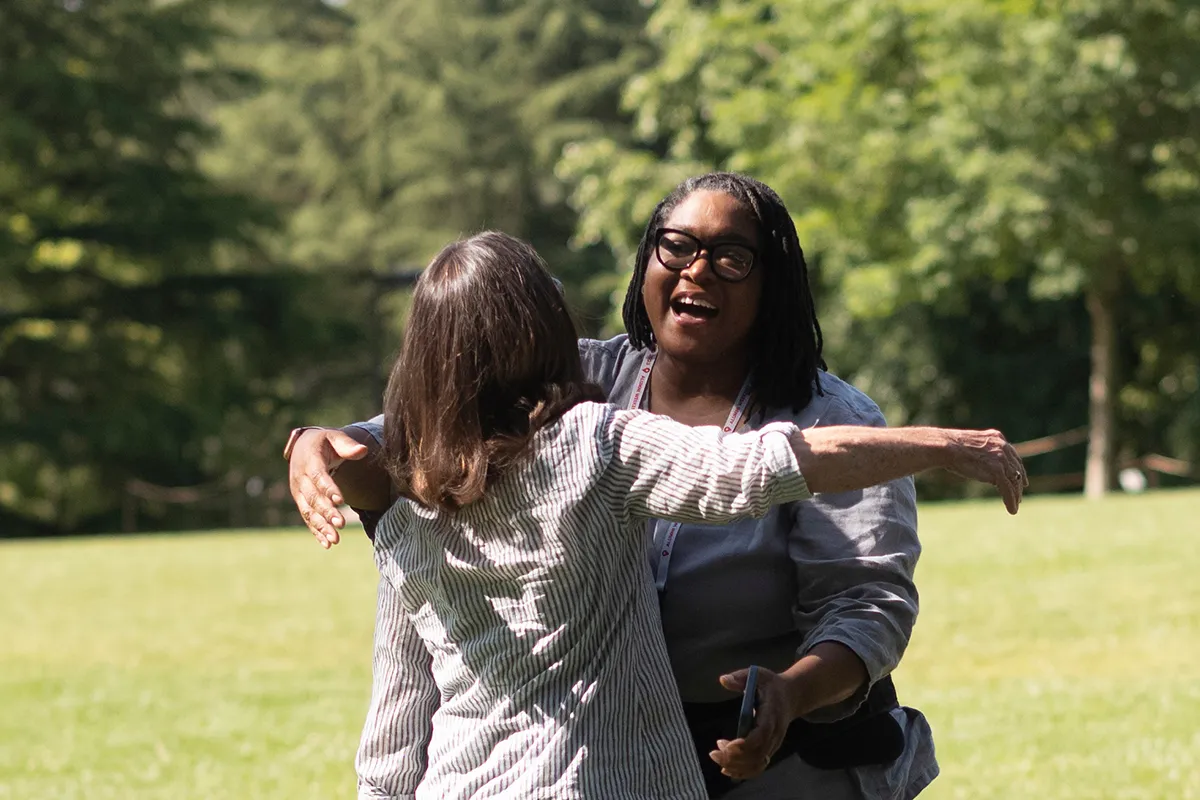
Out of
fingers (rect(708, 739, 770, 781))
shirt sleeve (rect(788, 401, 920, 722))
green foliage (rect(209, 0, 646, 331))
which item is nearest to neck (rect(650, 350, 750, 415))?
shirt sleeve (rect(788, 401, 920, 722))

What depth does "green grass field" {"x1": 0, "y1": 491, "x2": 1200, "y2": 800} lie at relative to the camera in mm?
8188

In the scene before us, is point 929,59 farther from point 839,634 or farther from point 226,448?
point 839,634

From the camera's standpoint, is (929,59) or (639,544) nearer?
(639,544)

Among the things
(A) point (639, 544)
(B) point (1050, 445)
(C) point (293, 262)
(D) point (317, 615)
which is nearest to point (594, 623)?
(A) point (639, 544)

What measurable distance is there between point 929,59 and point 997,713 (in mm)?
20081

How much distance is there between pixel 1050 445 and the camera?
3353 cm

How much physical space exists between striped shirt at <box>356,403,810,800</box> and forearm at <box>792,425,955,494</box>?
3 centimetres

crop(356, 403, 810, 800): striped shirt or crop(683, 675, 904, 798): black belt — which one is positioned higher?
crop(356, 403, 810, 800): striped shirt

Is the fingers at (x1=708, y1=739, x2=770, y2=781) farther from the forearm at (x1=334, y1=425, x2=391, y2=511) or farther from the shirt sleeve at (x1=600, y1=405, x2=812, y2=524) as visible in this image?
the forearm at (x1=334, y1=425, x2=391, y2=511)

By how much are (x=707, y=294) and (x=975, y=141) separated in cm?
2291

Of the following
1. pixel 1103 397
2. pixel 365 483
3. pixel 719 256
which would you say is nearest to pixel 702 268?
pixel 719 256

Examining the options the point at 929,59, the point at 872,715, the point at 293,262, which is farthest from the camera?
the point at 293,262

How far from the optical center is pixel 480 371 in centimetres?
258

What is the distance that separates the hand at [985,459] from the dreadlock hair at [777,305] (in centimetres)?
63
